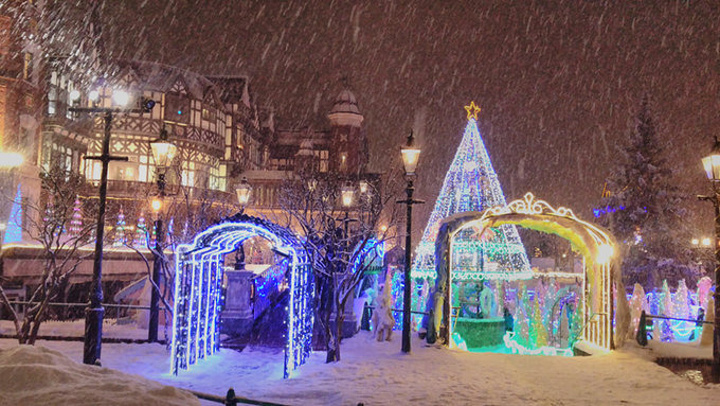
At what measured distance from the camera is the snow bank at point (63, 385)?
602 cm

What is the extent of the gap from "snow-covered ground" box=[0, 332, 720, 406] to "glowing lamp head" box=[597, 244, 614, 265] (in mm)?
2326

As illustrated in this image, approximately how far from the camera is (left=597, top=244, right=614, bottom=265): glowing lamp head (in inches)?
591

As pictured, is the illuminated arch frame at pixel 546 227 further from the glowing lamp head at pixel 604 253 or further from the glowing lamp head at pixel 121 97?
the glowing lamp head at pixel 121 97

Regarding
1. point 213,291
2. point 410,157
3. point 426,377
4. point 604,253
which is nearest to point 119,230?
point 213,291

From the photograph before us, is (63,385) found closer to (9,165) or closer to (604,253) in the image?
(604,253)

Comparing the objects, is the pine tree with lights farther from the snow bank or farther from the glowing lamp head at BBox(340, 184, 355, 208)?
the snow bank

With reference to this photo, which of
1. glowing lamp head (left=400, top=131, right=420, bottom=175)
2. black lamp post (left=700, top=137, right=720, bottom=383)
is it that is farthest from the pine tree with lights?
black lamp post (left=700, top=137, right=720, bottom=383)

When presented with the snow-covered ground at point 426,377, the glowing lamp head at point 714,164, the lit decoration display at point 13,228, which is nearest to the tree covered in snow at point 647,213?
the snow-covered ground at point 426,377

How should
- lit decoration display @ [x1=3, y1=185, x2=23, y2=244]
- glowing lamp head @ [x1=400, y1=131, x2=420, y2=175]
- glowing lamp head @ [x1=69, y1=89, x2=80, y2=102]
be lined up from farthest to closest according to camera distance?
glowing lamp head @ [x1=69, y1=89, x2=80, y2=102]
lit decoration display @ [x1=3, y1=185, x2=23, y2=244]
glowing lamp head @ [x1=400, y1=131, x2=420, y2=175]

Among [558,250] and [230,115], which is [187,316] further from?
[558,250]

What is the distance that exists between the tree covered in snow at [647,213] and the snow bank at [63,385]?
31.1m

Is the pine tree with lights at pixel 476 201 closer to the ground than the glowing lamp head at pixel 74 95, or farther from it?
closer to the ground

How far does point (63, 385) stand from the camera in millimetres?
6375

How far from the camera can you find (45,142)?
31.8 metres
